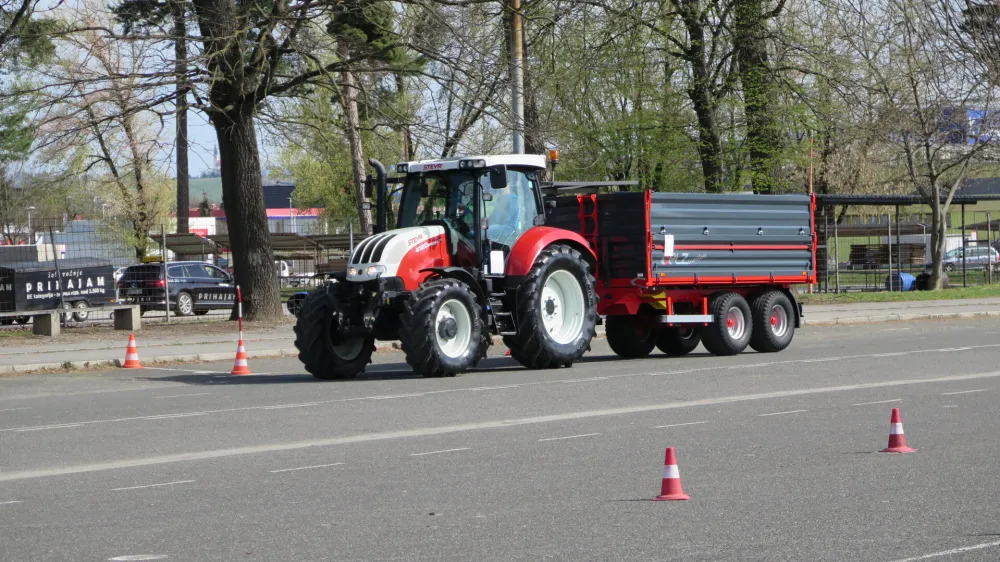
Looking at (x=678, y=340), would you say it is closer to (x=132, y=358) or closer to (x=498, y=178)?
(x=498, y=178)

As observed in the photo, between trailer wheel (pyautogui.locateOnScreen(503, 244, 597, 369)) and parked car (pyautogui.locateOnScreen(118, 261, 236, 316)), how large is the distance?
633 inches

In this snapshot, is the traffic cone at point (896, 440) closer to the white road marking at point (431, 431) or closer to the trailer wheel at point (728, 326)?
the white road marking at point (431, 431)

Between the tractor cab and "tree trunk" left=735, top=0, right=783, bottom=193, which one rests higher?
"tree trunk" left=735, top=0, right=783, bottom=193

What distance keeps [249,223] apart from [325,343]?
1097 cm

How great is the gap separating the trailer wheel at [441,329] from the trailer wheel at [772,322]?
5617mm

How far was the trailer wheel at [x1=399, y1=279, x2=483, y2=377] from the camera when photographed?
15922mm

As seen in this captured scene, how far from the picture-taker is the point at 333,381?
16.9 metres

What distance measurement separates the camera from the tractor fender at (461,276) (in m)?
16.8

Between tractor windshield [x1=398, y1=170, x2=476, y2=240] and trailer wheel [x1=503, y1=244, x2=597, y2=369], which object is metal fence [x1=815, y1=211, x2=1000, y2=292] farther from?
tractor windshield [x1=398, y1=170, x2=476, y2=240]

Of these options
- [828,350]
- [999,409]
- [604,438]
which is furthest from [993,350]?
[604,438]

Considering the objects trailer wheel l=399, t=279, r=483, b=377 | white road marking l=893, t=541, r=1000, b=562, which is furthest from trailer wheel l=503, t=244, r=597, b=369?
white road marking l=893, t=541, r=1000, b=562

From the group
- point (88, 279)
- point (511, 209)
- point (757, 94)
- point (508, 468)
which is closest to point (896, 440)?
point (508, 468)

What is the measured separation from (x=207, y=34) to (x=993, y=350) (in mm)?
15390

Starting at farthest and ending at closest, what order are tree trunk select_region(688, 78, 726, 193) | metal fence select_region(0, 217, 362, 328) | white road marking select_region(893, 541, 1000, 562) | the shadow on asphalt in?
tree trunk select_region(688, 78, 726, 193)
metal fence select_region(0, 217, 362, 328)
the shadow on asphalt
white road marking select_region(893, 541, 1000, 562)
